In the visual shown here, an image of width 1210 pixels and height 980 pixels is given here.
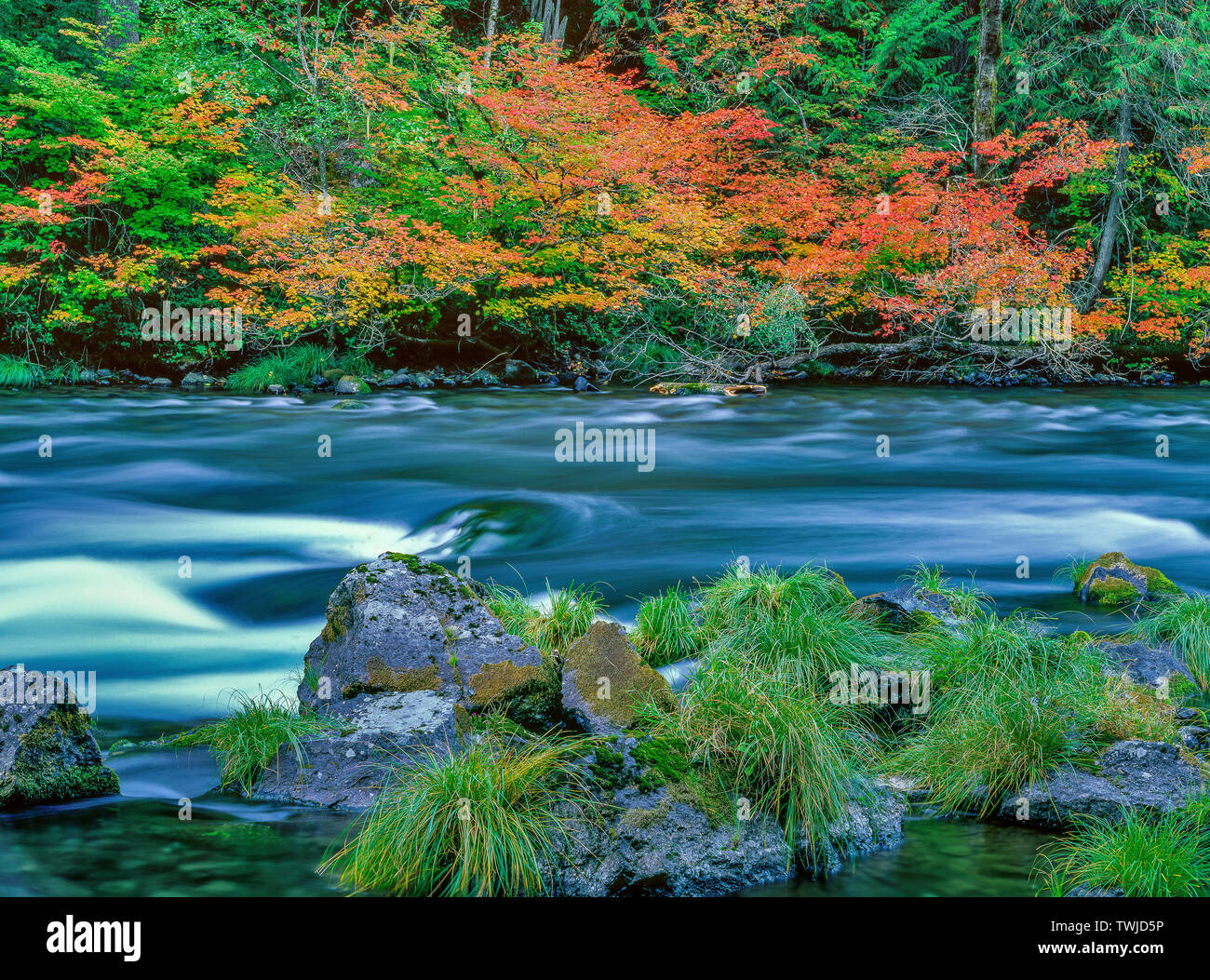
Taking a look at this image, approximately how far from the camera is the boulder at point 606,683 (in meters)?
4.21

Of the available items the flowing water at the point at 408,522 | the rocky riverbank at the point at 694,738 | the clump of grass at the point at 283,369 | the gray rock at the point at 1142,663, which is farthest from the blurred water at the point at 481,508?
the clump of grass at the point at 283,369

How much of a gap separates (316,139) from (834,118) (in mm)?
10576

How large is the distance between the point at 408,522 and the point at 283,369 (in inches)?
391

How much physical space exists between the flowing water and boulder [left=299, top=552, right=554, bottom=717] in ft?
2.36

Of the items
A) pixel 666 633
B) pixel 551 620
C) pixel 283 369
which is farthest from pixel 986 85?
pixel 551 620

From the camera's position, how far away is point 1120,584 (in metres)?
6.29

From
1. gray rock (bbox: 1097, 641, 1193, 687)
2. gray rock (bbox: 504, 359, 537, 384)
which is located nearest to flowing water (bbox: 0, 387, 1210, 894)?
gray rock (bbox: 1097, 641, 1193, 687)

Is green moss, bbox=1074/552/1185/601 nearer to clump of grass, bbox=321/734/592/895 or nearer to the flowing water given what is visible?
the flowing water

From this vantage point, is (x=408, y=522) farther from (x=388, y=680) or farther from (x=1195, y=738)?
(x=1195, y=738)

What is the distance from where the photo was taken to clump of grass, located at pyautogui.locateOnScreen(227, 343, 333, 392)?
17109 millimetres

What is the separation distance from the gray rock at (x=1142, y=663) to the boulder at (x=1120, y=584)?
3.40ft

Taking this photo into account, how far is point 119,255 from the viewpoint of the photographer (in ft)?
56.2
